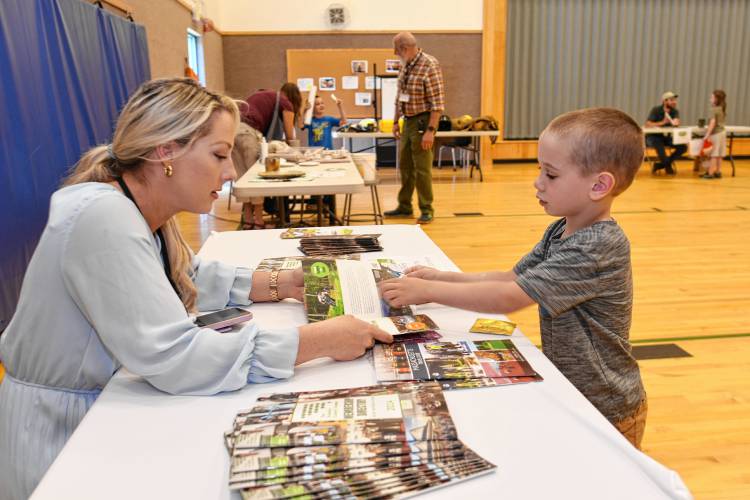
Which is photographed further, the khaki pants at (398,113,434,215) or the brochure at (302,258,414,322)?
the khaki pants at (398,113,434,215)

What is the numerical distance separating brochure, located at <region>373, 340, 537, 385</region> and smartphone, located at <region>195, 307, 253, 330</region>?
0.32 meters

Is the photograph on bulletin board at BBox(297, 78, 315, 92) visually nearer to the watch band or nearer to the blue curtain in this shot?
the blue curtain

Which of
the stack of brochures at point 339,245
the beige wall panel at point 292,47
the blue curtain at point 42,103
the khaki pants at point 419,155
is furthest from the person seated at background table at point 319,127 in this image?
the stack of brochures at point 339,245

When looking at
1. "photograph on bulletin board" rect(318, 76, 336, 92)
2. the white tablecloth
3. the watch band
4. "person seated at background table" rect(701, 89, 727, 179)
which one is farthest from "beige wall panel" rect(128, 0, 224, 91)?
"person seated at background table" rect(701, 89, 727, 179)

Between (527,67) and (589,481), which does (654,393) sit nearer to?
(589,481)

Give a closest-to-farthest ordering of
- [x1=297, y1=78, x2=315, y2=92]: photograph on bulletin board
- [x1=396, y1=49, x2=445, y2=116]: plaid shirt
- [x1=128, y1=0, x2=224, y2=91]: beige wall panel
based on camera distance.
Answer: [x1=396, y1=49, x2=445, y2=116]: plaid shirt
[x1=128, y1=0, x2=224, y2=91]: beige wall panel
[x1=297, y1=78, x2=315, y2=92]: photograph on bulletin board

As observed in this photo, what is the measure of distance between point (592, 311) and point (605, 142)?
0.37 metres

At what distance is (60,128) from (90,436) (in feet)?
11.1

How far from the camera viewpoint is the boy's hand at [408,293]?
140 centimetres

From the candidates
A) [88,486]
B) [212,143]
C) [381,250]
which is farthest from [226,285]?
[88,486]

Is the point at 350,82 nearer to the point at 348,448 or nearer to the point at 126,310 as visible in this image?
the point at 126,310

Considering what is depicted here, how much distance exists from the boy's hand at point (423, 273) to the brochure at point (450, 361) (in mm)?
350

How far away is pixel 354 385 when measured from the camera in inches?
42.9

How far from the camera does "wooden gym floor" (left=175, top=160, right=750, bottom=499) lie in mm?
2205
